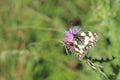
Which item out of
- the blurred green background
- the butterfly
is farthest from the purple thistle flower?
the blurred green background

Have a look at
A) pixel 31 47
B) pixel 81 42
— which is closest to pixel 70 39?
pixel 81 42

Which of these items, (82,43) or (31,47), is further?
(31,47)

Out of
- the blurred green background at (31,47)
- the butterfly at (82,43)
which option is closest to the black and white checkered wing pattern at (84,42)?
the butterfly at (82,43)

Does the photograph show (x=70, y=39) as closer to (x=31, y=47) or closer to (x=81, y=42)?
(x=81, y=42)

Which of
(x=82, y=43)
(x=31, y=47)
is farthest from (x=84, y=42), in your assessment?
(x=31, y=47)

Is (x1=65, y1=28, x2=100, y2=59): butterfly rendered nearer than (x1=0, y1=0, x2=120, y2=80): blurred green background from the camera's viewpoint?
Yes

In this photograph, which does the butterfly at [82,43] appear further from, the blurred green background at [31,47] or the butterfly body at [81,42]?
the blurred green background at [31,47]

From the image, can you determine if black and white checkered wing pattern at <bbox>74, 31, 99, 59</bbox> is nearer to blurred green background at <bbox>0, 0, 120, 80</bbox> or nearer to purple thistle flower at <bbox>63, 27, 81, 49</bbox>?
purple thistle flower at <bbox>63, 27, 81, 49</bbox>

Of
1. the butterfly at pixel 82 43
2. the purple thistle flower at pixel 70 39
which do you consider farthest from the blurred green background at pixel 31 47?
the butterfly at pixel 82 43

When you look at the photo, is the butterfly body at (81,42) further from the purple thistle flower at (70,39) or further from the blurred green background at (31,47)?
the blurred green background at (31,47)

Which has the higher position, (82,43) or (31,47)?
(82,43)

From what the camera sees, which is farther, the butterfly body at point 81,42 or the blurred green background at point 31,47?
the blurred green background at point 31,47

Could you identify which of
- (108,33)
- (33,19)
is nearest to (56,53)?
(33,19)
